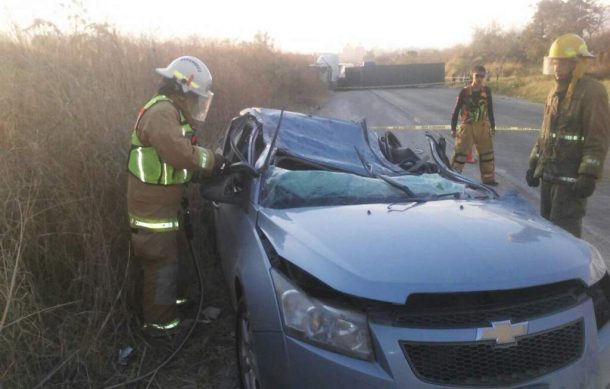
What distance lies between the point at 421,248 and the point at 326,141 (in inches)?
78.5

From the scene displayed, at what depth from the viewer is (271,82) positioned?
17406 millimetres

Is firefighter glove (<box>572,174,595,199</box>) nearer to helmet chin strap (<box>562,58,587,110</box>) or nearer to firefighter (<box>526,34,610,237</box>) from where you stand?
firefighter (<box>526,34,610,237</box>)

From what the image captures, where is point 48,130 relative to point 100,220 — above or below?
above

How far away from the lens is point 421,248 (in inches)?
80.3

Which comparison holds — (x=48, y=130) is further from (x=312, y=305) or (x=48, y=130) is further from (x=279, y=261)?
(x=312, y=305)

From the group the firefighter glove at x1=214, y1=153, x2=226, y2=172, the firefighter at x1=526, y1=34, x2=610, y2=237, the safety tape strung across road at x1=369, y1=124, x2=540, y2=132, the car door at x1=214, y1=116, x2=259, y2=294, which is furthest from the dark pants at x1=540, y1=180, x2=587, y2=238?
the safety tape strung across road at x1=369, y1=124, x2=540, y2=132

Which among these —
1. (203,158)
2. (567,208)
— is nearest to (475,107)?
(567,208)

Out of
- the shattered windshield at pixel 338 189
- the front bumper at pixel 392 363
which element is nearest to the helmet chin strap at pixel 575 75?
the shattered windshield at pixel 338 189

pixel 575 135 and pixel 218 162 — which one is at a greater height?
pixel 575 135

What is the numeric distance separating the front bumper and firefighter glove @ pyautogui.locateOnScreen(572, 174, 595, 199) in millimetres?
1760

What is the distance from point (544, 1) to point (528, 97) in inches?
837

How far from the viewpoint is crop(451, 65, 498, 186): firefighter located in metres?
7.22

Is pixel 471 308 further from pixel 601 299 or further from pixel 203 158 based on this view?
pixel 203 158

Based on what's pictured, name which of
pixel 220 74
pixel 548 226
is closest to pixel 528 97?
pixel 220 74
